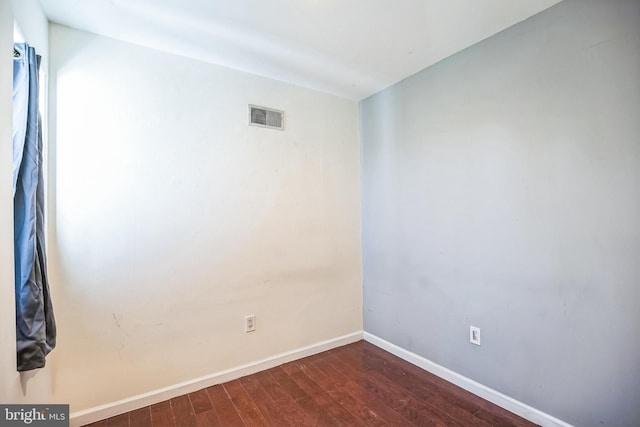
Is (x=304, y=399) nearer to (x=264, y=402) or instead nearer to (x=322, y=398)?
(x=322, y=398)

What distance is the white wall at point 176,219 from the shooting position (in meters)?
1.79

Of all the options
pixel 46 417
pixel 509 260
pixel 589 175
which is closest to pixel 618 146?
pixel 589 175

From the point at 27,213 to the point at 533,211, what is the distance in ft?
8.53

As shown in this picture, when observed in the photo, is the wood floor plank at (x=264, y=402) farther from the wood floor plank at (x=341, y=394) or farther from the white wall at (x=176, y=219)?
the wood floor plank at (x=341, y=394)

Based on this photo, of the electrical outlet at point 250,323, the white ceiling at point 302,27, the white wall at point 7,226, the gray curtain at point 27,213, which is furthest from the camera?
the electrical outlet at point 250,323

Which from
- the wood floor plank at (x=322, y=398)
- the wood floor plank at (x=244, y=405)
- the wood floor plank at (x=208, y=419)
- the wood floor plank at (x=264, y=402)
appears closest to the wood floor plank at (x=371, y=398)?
the wood floor plank at (x=322, y=398)

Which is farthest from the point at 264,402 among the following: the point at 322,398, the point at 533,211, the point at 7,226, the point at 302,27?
the point at 302,27

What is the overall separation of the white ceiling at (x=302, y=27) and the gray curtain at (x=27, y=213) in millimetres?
570

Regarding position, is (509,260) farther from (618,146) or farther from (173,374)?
(173,374)

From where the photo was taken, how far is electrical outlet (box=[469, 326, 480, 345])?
6.70ft

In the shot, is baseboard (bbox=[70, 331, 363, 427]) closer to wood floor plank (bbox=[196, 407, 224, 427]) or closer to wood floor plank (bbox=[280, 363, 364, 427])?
wood floor plank (bbox=[280, 363, 364, 427])

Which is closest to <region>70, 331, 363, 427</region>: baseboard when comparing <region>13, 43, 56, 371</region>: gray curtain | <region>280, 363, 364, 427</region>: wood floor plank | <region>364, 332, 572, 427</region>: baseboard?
<region>280, 363, 364, 427</region>: wood floor plank

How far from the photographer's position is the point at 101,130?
73.4 inches

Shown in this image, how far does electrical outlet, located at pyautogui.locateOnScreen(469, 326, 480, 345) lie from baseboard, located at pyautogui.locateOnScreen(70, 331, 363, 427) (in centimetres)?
118
